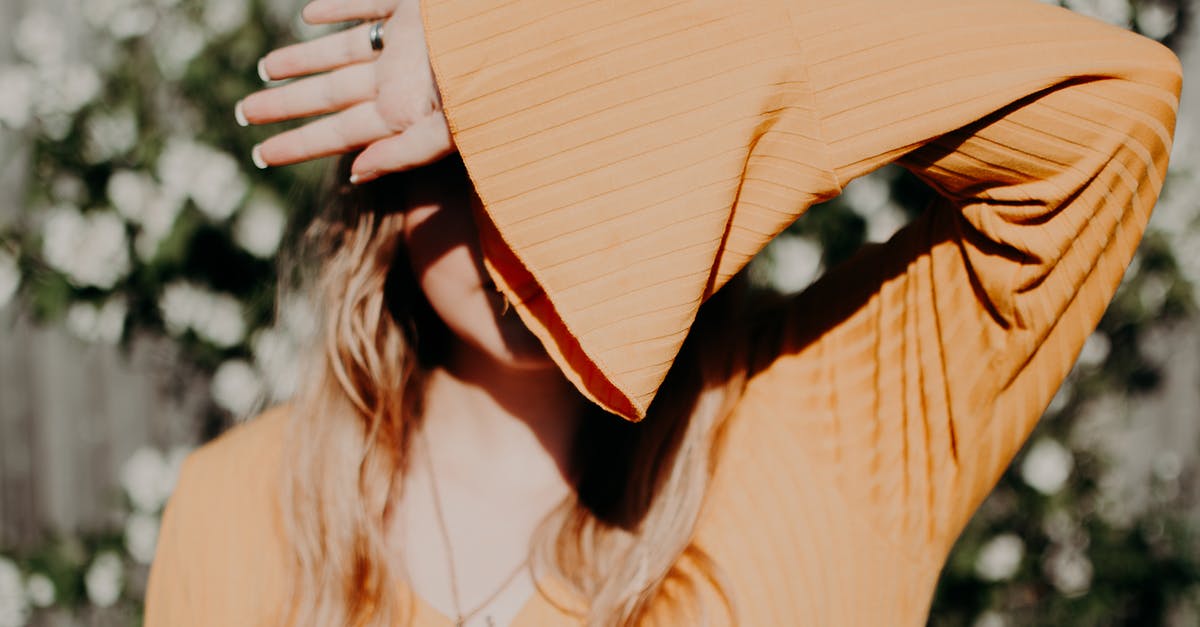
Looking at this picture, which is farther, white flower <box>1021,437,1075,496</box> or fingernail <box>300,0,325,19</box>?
white flower <box>1021,437,1075,496</box>

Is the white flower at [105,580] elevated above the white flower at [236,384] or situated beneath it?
situated beneath

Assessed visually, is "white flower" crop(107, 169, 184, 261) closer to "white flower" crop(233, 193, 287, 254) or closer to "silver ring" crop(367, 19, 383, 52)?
"white flower" crop(233, 193, 287, 254)

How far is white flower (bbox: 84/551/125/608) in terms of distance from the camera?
7.42 feet

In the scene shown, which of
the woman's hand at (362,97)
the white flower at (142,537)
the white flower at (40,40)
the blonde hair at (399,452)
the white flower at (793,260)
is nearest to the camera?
the woman's hand at (362,97)

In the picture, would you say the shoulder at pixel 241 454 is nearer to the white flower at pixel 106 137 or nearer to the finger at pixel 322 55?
the finger at pixel 322 55

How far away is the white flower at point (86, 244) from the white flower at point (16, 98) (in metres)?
0.24

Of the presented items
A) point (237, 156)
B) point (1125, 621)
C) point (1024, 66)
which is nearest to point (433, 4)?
point (1024, 66)

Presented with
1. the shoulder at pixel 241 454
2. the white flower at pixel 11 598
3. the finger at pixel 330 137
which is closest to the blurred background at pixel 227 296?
Answer: the white flower at pixel 11 598

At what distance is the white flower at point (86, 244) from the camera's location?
83.0 inches

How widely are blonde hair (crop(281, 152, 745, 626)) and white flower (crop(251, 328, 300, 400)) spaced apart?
69cm

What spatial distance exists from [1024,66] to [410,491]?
0.90m

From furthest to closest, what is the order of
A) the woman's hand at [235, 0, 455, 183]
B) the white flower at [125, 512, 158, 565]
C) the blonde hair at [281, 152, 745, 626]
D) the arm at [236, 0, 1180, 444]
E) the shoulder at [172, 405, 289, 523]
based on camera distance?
1. the white flower at [125, 512, 158, 565]
2. the shoulder at [172, 405, 289, 523]
3. the blonde hair at [281, 152, 745, 626]
4. the woman's hand at [235, 0, 455, 183]
5. the arm at [236, 0, 1180, 444]

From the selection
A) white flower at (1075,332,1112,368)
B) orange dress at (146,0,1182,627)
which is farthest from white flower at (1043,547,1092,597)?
orange dress at (146,0,1182,627)

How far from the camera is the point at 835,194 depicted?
0.77 metres
